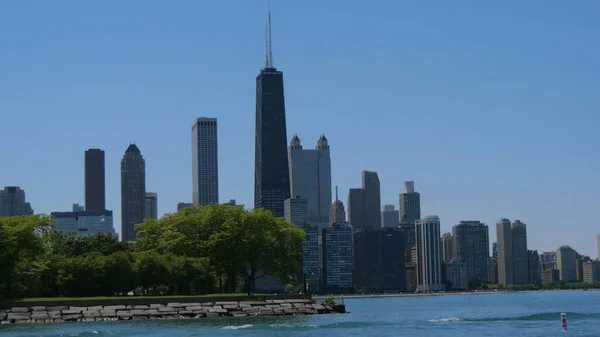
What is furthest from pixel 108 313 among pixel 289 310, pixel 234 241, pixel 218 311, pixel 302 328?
pixel 234 241

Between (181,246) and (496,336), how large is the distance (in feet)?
145

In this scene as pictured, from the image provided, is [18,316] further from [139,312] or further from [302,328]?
[302,328]

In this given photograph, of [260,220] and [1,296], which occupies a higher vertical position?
[260,220]

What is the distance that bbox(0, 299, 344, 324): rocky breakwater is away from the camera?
3031 inches

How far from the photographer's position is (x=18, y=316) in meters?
77.1

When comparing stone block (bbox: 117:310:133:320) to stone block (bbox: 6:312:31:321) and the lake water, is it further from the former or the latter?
stone block (bbox: 6:312:31:321)

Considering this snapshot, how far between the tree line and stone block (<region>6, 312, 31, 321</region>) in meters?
5.75

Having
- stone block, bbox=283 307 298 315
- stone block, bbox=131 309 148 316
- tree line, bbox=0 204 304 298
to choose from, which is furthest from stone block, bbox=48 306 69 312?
stone block, bbox=283 307 298 315

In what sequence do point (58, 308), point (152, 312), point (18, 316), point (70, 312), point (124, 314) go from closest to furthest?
point (18, 316), point (70, 312), point (58, 308), point (124, 314), point (152, 312)

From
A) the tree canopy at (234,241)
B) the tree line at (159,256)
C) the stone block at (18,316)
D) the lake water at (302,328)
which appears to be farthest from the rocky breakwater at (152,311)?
the tree canopy at (234,241)

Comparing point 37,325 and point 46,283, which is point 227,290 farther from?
point 37,325

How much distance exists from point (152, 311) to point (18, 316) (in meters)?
9.84

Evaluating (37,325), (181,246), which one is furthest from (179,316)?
(181,246)

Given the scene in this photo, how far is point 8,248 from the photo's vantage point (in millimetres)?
84812
